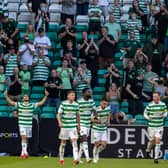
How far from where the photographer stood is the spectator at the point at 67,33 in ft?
94.5

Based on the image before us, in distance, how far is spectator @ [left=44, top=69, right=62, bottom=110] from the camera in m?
27.4

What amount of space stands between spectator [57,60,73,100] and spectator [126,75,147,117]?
2.09 m

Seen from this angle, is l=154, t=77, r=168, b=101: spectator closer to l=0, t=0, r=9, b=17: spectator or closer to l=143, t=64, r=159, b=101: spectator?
l=143, t=64, r=159, b=101: spectator

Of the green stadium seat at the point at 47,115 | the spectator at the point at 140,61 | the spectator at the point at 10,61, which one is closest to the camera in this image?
the green stadium seat at the point at 47,115

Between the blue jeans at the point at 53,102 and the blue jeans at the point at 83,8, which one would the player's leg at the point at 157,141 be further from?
the blue jeans at the point at 83,8

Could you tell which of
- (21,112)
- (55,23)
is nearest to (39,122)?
(21,112)

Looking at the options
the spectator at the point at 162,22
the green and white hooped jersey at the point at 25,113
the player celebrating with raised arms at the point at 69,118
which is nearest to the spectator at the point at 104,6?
the spectator at the point at 162,22

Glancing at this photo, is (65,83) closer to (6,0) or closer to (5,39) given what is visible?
(5,39)

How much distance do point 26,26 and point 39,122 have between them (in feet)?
21.4

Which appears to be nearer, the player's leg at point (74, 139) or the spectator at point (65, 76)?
the player's leg at point (74, 139)

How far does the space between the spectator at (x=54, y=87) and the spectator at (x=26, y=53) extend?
1359mm

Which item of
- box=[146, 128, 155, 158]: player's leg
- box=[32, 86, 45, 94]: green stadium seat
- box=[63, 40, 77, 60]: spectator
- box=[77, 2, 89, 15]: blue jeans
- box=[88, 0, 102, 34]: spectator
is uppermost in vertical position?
box=[77, 2, 89, 15]: blue jeans

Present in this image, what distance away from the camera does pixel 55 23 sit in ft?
104

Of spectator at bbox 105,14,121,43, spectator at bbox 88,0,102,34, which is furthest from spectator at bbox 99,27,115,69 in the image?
spectator at bbox 88,0,102,34
